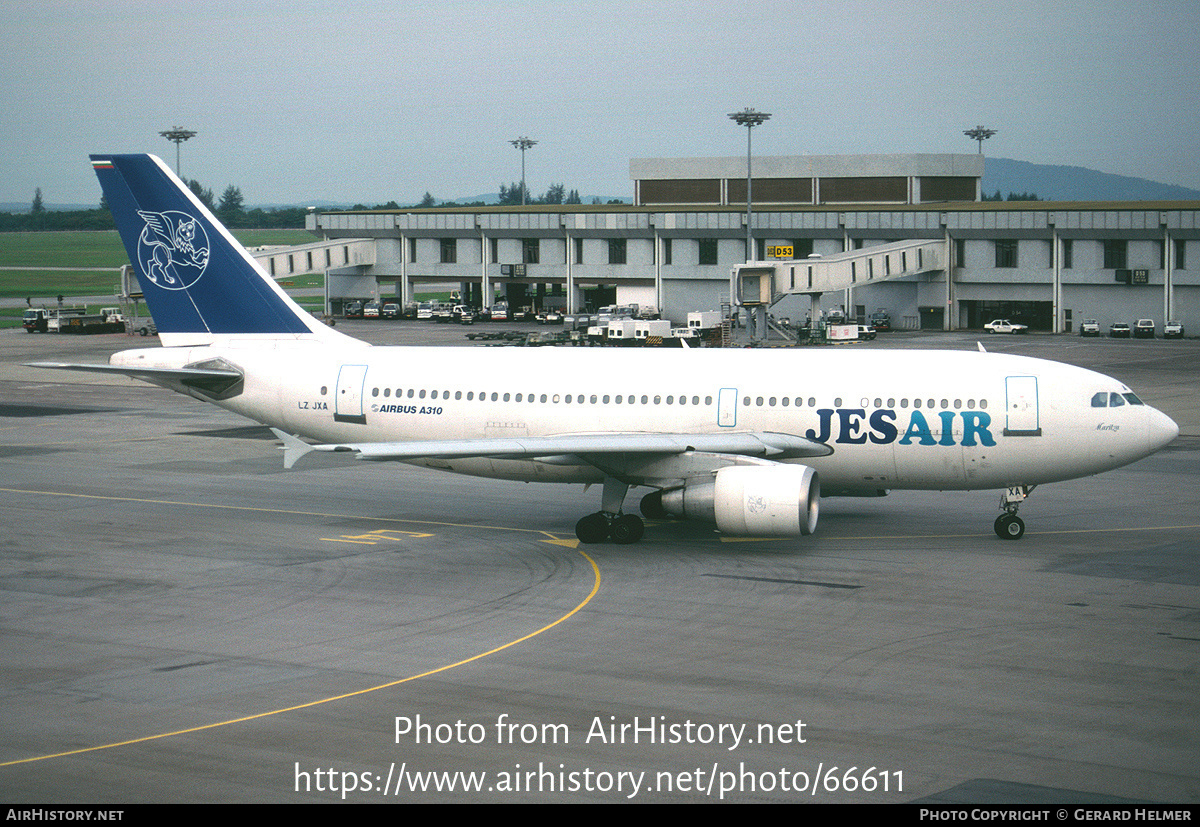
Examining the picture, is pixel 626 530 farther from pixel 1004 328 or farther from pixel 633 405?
pixel 1004 328

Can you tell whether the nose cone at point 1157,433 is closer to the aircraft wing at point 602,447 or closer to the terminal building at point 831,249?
the aircraft wing at point 602,447

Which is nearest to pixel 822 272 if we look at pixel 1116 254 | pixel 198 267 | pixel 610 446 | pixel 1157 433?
pixel 1116 254

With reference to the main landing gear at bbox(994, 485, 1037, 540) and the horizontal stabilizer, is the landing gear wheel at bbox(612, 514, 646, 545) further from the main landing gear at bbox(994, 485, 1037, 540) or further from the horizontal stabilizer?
the main landing gear at bbox(994, 485, 1037, 540)

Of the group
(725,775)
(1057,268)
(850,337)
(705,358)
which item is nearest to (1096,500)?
(705,358)

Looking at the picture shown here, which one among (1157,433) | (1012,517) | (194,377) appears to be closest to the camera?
(1157,433)

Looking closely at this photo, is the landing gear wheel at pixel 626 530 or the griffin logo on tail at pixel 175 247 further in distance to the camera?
the griffin logo on tail at pixel 175 247

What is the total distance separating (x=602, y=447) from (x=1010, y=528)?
446 inches

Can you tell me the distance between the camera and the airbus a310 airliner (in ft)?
110

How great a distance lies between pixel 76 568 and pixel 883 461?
20.8 metres

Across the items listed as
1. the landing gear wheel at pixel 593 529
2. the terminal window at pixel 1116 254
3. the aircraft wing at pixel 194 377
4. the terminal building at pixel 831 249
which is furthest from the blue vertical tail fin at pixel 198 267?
the terminal window at pixel 1116 254

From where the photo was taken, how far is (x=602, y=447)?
33000 millimetres

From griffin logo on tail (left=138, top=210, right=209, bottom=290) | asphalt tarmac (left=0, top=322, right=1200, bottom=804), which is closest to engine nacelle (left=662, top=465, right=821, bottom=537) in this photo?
asphalt tarmac (left=0, top=322, right=1200, bottom=804)

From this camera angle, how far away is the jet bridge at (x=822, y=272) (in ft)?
321

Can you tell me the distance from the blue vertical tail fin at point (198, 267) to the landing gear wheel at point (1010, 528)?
20179 millimetres
